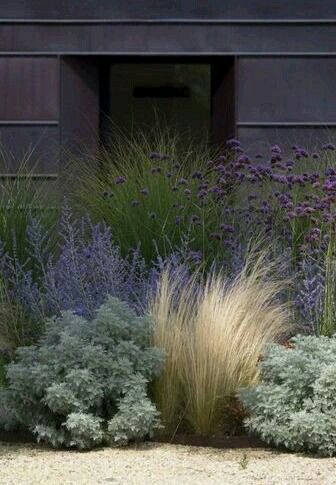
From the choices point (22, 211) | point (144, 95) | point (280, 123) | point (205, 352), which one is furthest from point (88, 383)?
point (144, 95)

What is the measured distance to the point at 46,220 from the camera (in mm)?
8328

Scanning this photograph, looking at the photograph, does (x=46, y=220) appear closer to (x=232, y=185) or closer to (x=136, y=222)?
(x=136, y=222)

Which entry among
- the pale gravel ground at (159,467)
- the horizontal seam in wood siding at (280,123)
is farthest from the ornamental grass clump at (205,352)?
the horizontal seam in wood siding at (280,123)

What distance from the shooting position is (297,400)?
5.61 m

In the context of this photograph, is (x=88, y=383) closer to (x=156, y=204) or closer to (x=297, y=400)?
(x=297, y=400)

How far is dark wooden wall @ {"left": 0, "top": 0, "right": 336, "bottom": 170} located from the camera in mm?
11062

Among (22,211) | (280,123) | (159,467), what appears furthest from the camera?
(280,123)

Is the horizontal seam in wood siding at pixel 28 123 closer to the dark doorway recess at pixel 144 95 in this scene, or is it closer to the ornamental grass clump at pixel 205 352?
the dark doorway recess at pixel 144 95

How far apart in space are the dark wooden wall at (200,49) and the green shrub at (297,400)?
18.1 ft

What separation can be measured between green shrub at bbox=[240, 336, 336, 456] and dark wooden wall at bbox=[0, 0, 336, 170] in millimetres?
5527

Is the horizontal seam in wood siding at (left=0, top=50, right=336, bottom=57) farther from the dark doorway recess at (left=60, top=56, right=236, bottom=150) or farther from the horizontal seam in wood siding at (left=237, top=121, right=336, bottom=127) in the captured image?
the horizontal seam in wood siding at (left=237, top=121, right=336, bottom=127)

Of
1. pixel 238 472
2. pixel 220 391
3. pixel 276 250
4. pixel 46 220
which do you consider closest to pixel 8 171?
pixel 46 220

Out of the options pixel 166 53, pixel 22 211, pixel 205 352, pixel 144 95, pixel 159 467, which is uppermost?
pixel 166 53

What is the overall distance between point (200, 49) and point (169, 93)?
2.28 ft
